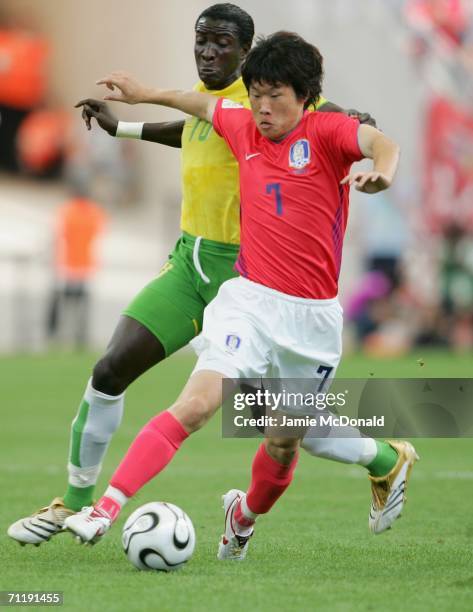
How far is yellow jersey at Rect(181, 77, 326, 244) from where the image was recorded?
7145 mm

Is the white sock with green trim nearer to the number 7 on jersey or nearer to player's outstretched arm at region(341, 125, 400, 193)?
the number 7 on jersey

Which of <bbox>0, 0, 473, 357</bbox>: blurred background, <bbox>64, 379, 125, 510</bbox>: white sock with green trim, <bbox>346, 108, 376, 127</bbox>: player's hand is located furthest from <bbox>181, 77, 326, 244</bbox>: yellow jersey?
<bbox>0, 0, 473, 357</bbox>: blurred background

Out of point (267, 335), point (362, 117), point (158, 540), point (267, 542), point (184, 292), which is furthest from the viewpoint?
point (267, 542)

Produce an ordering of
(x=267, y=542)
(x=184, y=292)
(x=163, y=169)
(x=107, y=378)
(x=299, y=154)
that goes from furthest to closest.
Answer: (x=163, y=169) → (x=267, y=542) → (x=184, y=292) → (x=107, y=378) → (x=299, y=154)

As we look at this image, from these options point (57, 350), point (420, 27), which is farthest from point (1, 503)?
point (420, 27)

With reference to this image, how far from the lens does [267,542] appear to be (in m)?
7.30

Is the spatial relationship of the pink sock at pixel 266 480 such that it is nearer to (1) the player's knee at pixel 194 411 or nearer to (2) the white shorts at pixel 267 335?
(2) the white shorts at pixel 267 335

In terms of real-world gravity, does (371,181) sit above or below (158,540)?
above

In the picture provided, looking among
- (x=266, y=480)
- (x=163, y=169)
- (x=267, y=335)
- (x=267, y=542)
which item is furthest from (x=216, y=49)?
(x=163, y=169)

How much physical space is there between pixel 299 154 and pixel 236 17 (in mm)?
1005

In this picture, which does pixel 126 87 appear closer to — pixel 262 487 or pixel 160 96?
pixel 160 96

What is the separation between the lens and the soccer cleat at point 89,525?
5.85 meters

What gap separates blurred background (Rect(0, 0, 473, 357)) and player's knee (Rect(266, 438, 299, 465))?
14103mm

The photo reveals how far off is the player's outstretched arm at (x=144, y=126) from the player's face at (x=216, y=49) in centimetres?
29
